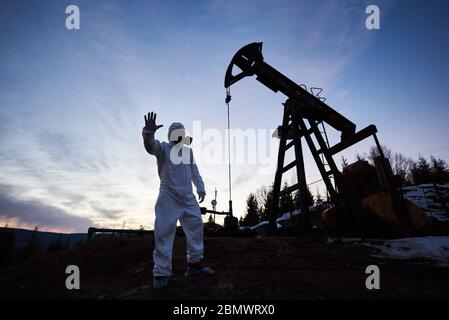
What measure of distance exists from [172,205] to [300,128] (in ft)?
17.9

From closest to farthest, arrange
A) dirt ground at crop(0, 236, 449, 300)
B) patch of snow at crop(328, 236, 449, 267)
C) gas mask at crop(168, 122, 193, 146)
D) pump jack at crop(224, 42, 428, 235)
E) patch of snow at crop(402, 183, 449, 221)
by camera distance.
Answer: dirt ground at crop(0, 236, 449, 300)
gas mask at crop(168, 122, 193, 146)
patch of snow at crop(328, 236, 449, 267)
pump jack at crop(224, 42, 428, 235)
patch of snow at crop(402, 183, 449, 221)

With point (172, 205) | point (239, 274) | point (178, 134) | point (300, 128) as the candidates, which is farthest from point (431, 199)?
point (172, 205)

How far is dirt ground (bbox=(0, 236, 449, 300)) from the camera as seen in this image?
231 cm

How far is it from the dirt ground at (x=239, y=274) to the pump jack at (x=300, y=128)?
5.68 feet

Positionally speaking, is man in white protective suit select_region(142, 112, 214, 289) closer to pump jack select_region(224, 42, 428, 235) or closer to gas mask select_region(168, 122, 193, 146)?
gas mask select_region(168, 122, 193, 146)

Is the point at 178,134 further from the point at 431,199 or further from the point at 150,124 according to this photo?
the point at 431,199

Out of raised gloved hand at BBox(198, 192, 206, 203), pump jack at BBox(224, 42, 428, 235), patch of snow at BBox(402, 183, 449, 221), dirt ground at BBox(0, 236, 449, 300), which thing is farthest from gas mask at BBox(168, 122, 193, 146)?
patch of snow at BBox(402, 183, 449, 221)

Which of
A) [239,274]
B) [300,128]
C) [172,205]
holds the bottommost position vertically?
[239,274]

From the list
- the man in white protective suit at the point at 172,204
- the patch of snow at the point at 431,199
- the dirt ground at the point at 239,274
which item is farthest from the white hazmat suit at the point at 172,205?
the patch of snow at the point at 431,199

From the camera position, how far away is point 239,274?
2875mm

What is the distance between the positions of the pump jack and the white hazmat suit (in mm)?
3932

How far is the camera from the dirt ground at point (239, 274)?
7.59 ft
